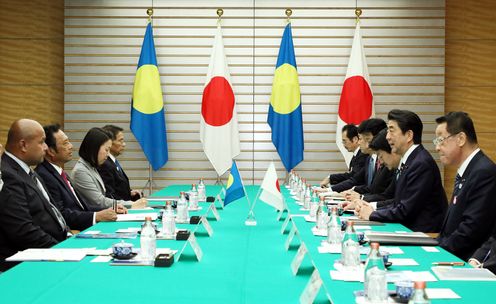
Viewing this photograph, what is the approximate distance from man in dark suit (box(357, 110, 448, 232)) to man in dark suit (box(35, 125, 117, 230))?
2.05m

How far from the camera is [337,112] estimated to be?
8648 millimetres

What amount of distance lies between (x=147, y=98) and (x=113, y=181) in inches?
86.3

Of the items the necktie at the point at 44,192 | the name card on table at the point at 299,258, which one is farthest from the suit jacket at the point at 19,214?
the name card on table at the point at 299,258

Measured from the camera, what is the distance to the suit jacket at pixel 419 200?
4.36m

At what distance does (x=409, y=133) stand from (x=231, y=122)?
4.04 metres

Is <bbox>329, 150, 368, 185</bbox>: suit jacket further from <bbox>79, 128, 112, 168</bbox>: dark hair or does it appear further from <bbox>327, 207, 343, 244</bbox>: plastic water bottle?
<bbox>327, 207, 343, 244</bbox>: plastic water bottle

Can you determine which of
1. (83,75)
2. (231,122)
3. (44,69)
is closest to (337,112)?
(231,122)

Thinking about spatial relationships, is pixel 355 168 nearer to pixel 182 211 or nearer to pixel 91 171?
pixel 91 171

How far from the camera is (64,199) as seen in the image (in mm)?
4715

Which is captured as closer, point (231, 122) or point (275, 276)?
point (275, 276)

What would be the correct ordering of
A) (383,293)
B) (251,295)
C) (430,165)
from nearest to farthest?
(383,293)
(251,295)
(430,165)

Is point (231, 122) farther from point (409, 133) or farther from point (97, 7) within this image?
point (409, 133)

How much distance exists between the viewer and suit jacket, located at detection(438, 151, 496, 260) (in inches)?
138

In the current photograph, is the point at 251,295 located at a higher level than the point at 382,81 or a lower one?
lower
